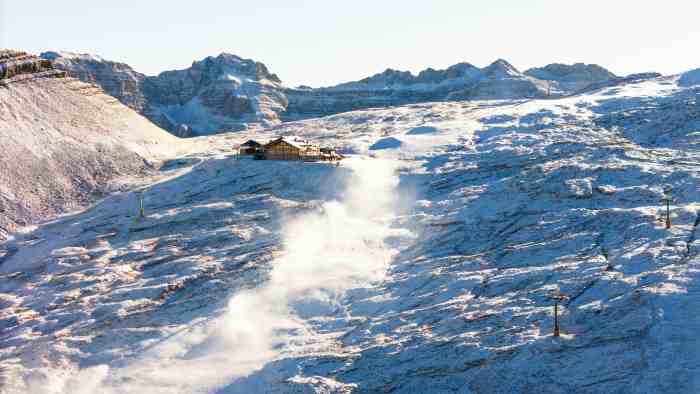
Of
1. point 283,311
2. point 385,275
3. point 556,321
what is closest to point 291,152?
point 385,275

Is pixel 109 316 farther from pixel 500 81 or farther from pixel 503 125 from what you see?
pixel 500 81

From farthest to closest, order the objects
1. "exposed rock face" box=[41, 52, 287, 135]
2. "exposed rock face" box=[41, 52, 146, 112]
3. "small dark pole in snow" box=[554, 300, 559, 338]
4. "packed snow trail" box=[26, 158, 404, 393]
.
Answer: "exposed rock face" box=[41, 52, 146, 112] < "exposed rock face" box=[41, 52, 287, 135] < "packed snow trail" box=[26, 158, 404, 393] < "small dark pole in snow" box=[554, 300, 559, 338]

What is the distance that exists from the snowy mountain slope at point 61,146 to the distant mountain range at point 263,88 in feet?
208

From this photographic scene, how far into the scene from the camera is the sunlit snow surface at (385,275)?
33781 millimetres

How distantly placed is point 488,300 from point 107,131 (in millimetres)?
47201

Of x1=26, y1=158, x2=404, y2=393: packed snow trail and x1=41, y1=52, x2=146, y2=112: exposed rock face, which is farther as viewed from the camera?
x1=41, y1=52, x2=146, y2=112: exposed rock face

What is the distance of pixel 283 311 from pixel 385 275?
7295 millimetres

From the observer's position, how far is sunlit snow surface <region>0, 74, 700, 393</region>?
33781 millimetres

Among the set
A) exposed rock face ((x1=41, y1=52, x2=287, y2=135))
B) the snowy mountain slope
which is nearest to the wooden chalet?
the snowy mountain slope

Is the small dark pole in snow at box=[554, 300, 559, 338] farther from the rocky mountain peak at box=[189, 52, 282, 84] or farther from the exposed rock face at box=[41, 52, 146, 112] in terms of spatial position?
the rocky mountain peak at box=[189, 52, 282, 84]

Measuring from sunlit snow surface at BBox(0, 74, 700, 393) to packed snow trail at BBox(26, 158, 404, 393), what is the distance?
0.43 feet

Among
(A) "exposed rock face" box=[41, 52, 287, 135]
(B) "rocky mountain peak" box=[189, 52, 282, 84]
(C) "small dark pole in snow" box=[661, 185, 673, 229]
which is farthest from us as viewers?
(B) "rocky mountain peak" box=[189, 52, 282, 84]

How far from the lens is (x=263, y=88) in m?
159

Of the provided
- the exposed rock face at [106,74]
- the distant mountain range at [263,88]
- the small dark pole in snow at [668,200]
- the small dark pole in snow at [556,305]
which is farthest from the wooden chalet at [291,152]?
the exposed rock face at [106,74]
